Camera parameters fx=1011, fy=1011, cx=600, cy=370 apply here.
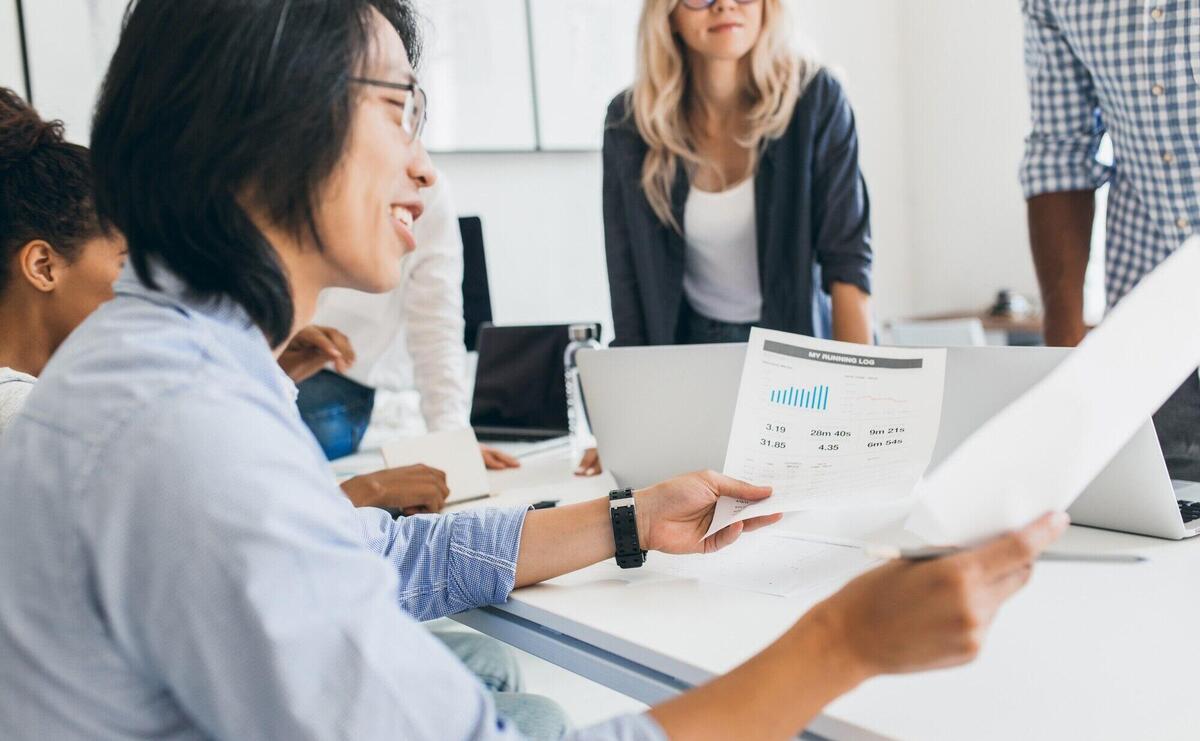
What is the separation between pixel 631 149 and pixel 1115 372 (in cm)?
147

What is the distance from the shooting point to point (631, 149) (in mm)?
2014

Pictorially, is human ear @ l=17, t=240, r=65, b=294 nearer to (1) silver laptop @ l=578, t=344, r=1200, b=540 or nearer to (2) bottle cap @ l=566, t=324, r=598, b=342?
(1) silver laptop @ l=578, t=344, r=1200, b=540

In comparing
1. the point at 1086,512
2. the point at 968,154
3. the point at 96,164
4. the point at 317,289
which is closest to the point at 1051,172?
the point at 1086,512

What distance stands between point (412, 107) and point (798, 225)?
1169 millimetres

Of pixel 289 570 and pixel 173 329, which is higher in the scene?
pixel 173 329

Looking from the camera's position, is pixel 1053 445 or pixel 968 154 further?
pixel 968 154

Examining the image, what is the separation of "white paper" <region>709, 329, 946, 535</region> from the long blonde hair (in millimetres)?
954

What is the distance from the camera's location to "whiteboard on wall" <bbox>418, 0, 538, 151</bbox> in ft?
11.0

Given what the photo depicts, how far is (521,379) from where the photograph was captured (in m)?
2.11

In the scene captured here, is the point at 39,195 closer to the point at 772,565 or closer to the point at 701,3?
the point at 772,565

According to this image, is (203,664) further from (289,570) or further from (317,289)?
(317,289)

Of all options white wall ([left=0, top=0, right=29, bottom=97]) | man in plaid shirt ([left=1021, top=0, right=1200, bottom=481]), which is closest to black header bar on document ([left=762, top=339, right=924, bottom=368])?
man in plaid shirt ([left=1021, top=0, right=1200, bottom=481])

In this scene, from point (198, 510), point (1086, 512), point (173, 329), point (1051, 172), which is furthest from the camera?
point (1051, 172)

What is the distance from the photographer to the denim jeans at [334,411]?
197 cm
